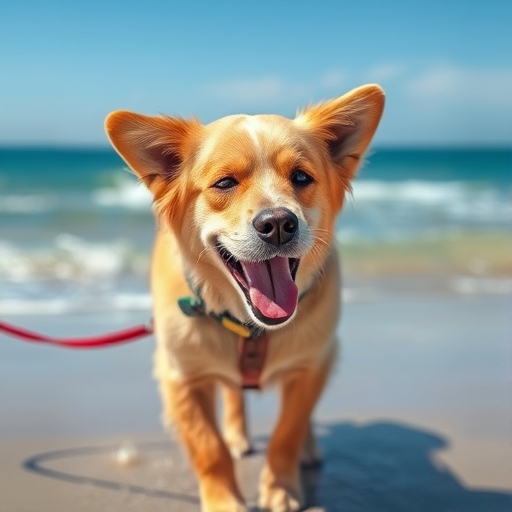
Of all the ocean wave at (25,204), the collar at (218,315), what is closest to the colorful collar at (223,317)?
the collar at (218,315)

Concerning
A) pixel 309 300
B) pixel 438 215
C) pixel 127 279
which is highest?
pixel 309 300

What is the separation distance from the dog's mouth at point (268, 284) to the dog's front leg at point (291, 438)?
58 cm

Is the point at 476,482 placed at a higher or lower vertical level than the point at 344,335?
higher

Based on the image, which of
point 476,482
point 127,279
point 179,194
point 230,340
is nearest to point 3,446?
point 230,340

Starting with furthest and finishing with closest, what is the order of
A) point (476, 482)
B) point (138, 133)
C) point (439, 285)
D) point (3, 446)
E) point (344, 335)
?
point (439, 285), point (344, 335), point (3, 446), point (476, 482), point (138, 133)

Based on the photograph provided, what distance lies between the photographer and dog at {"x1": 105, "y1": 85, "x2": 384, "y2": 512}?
2.37 meters

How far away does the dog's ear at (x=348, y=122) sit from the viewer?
2.59 metres

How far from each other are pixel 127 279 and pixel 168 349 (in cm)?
447

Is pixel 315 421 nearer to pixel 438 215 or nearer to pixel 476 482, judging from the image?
pixel 476 482

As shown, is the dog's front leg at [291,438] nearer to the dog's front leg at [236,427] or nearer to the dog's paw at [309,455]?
the dog's paw at [309,455]

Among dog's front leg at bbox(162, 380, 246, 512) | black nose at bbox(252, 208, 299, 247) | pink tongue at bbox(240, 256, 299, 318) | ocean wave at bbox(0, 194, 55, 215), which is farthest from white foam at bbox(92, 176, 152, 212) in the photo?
black nose at bbox(252, 208, 299, 247)

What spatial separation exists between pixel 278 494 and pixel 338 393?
1.26 metres

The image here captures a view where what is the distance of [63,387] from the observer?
3971mm

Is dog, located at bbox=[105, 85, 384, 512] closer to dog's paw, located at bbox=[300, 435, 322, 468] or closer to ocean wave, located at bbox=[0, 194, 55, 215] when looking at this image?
dog's paw, located at bbox=[300, 435, 322, 468]
